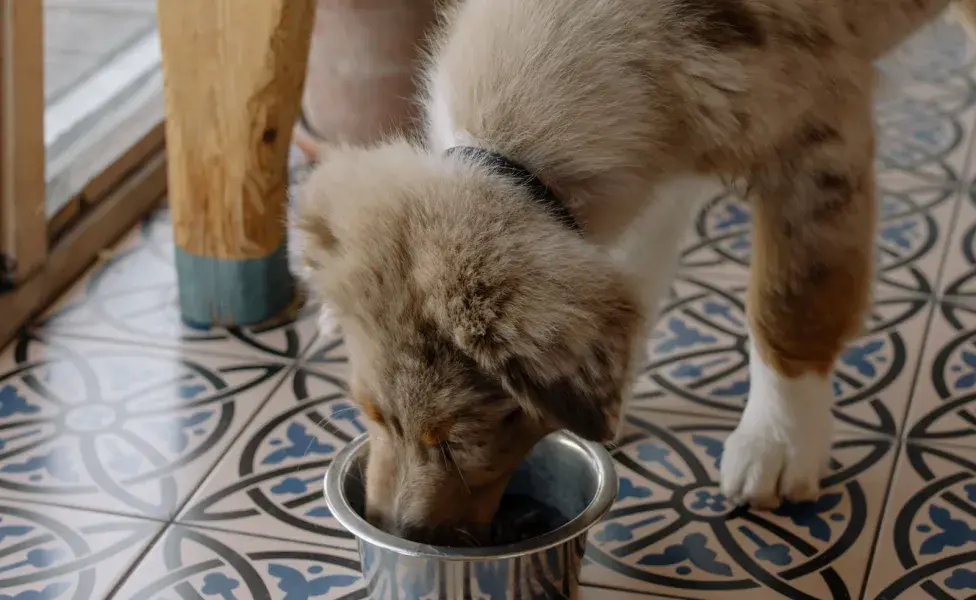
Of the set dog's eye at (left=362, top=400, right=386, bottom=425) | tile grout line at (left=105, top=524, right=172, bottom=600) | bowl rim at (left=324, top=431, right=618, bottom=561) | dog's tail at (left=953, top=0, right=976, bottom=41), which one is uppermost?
dog's tail at (left=953, top=0, right=976, bottom=41)

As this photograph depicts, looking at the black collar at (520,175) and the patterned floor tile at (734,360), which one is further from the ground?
the black collar at (520,175)

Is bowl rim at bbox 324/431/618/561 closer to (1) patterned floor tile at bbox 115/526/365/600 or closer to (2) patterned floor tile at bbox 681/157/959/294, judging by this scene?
(1) patterned floor tile at bbox 115/526/365/600

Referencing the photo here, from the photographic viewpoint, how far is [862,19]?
4.62 ft

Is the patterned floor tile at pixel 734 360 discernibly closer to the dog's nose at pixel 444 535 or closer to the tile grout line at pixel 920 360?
the tile grout line at pixel 920 360

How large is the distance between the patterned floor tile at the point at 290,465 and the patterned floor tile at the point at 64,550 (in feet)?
0.29

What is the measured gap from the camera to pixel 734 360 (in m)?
1.92

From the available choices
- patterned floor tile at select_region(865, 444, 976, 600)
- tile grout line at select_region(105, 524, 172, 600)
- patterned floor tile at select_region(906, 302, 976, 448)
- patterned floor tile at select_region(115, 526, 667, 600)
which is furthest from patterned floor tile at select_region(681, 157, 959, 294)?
tile grout line at select_region(105, 524, 172, 600)

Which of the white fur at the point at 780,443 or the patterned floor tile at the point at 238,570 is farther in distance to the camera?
the white fur at the point at 780,443

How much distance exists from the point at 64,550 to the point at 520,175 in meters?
0.78

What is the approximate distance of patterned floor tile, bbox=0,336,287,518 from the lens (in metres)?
1.59

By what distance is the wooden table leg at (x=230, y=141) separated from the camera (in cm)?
172

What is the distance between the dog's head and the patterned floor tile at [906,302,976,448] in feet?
2.52

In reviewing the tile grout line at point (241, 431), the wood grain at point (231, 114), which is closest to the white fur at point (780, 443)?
the tile grout line at point (241, 431)

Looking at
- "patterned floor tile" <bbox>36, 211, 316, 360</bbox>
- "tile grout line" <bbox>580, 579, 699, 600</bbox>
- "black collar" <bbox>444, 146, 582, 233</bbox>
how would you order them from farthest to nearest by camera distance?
"patterned floor tile" <bbox>36, 211, 316, 360</bbox>, "tile grout line" <bbox>580, 579, 699, 600</bbox>, "black collar" <bbox>444, 146, 582, 233</bbox>
